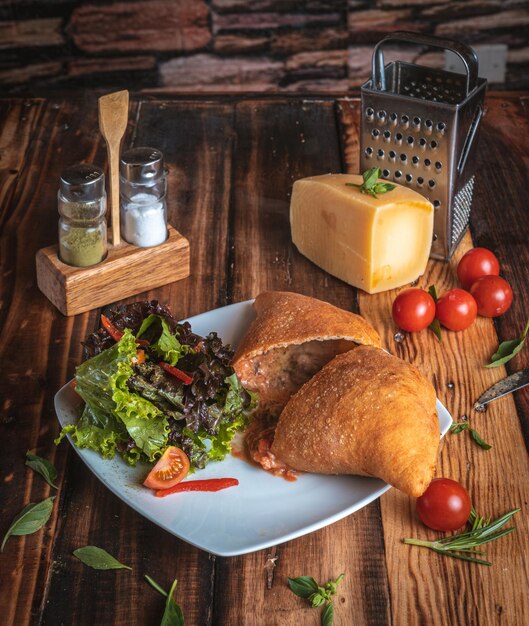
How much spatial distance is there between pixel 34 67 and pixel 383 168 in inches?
96.4

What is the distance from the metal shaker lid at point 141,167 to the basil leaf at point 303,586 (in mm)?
1259

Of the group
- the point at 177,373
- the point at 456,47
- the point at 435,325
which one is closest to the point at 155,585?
the point at 177,373

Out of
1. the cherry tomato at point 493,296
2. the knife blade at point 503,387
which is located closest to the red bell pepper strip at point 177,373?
the knife blade at point 503,387

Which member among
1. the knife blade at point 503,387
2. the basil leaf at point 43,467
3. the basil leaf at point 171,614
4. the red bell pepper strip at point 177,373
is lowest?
the knife blade at point 503,387

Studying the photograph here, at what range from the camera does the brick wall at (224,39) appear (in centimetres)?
443

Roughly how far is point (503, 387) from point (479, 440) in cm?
23

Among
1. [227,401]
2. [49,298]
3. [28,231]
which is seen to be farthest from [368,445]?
[28,231]

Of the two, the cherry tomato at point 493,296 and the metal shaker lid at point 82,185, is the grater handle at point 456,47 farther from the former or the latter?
the metal shaker lid at point 82,185

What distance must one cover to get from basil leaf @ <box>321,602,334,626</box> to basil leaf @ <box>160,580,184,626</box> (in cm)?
27

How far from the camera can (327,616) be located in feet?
5.59

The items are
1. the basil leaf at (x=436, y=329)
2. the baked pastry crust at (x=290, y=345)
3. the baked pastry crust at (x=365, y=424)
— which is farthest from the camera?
the basil leaf at (x=436, y=329)

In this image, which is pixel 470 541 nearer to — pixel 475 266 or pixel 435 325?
pixel 435 325

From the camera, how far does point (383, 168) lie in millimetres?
2857

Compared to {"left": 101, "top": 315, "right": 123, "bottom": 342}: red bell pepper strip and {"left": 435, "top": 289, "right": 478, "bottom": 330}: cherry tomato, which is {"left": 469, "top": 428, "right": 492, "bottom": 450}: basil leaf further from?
{"left": 101, "top": 315, "right": 123, "bottom": 342}: red bell pepper strip
